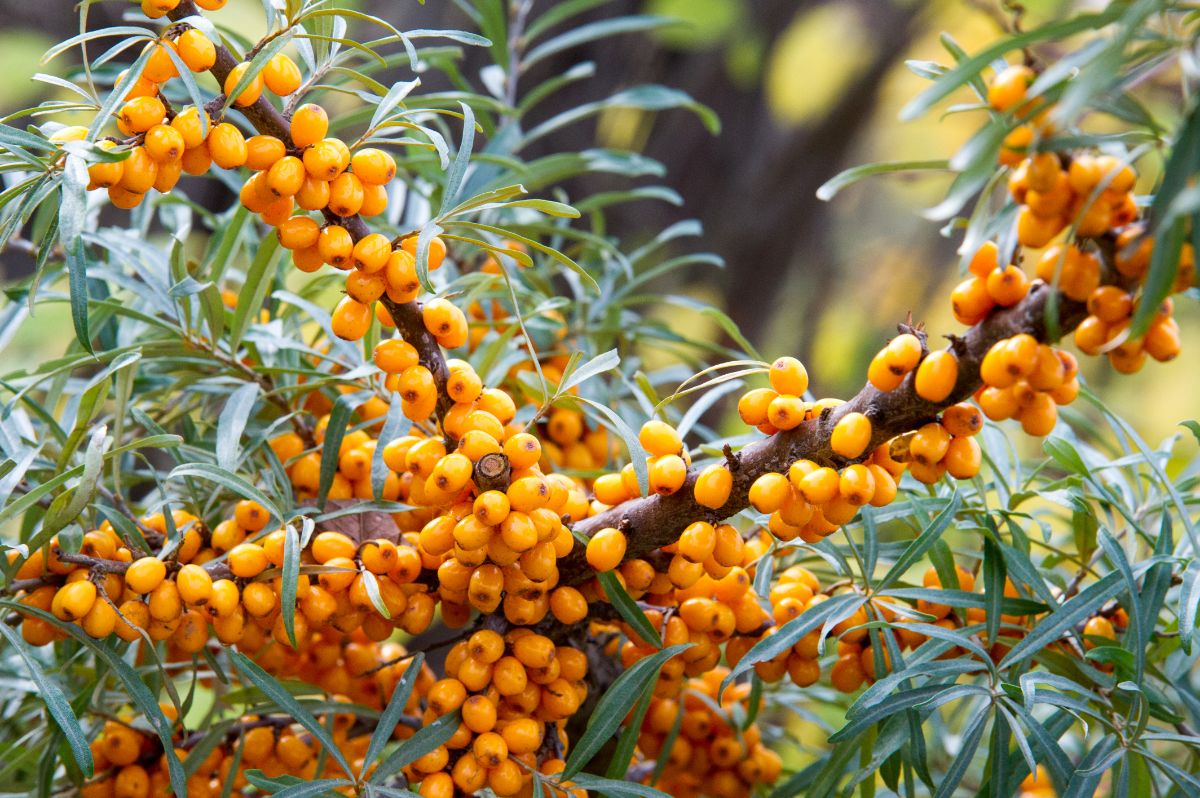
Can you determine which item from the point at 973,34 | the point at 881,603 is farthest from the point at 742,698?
the point at 973,34

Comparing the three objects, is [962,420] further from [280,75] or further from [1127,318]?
[280,75]

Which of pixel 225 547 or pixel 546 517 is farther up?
pixel 546 517

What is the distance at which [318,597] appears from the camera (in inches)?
30.0

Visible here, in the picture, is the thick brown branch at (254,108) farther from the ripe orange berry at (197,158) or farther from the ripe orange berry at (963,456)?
the ripe orange berry at (963,456)

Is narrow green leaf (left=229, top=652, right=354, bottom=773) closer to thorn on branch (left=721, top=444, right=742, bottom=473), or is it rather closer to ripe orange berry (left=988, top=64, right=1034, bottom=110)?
thorn on branch (left=721, top=444, right=742, bottom=473)

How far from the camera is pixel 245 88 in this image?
639 mm

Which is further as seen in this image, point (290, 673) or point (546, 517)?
point (290, 673)

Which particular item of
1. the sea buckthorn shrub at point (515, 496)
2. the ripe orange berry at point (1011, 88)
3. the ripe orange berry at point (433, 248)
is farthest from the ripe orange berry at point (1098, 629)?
the ripe orange berry at point (433, 248)

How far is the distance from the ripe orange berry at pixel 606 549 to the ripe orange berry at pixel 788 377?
154 millimetres

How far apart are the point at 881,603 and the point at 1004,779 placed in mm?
157

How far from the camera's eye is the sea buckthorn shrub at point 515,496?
1.87 feet

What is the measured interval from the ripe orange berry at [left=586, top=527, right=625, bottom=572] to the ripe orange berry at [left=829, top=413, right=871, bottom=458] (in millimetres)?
174

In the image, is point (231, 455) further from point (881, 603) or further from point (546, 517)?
point (881, 603)

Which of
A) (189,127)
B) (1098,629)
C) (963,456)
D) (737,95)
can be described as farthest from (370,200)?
(737,95)
